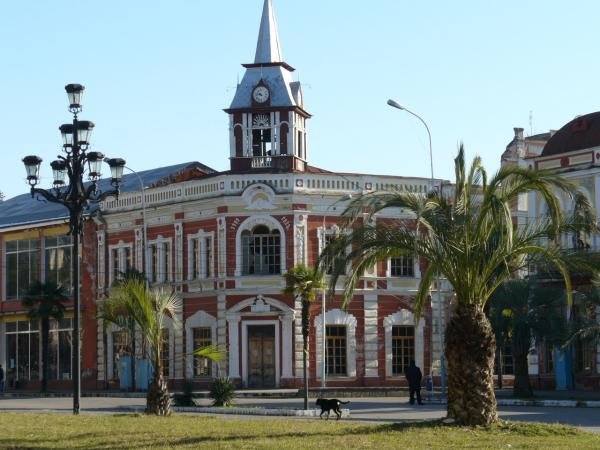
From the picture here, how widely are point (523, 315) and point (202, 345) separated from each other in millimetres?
15362

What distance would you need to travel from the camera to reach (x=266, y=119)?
5538cm

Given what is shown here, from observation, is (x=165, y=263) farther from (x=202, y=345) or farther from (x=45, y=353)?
(x=45, y=353)

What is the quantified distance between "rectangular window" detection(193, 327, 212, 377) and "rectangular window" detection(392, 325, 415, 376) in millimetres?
7790

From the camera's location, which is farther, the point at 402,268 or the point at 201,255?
the point at 402,268

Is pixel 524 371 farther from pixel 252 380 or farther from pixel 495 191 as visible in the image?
pixel 495 191

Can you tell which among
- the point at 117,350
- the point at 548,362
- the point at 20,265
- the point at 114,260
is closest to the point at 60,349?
the point at 117,350

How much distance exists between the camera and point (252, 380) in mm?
52156

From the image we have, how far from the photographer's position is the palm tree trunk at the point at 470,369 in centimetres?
→ 2461

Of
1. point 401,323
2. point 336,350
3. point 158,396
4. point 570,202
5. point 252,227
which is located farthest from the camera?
point 401,323

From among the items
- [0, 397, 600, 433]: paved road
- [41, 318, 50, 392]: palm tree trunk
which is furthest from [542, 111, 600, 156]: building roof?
[41, 318, 50, 392]: palm tree trunk

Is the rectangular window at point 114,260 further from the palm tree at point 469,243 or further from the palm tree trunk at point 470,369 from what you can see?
the palm tree trunk at point 470,369

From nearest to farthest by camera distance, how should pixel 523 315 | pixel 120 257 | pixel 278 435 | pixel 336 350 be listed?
pixel 278 435 < pixel 523 315 < pixel 336 350 < pixel 120 257

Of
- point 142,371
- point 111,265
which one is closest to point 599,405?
point 142,371

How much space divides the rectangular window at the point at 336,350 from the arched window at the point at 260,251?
348 centimetres
